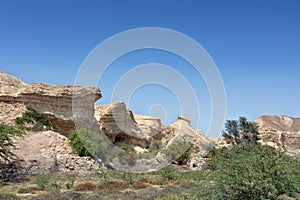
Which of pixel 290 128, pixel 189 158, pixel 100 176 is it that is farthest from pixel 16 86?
pixel 290 128

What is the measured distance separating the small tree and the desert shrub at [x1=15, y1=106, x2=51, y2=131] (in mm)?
21500

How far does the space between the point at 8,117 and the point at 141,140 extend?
16.9m

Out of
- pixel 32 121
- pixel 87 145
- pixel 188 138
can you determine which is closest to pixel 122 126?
pixel 188 138

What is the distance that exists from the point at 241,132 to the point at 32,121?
24.4m

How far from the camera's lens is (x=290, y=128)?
5072cm

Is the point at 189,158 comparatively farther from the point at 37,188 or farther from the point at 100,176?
the point at 37,188

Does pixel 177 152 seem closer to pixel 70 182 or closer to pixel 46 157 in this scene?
pixel 46 157

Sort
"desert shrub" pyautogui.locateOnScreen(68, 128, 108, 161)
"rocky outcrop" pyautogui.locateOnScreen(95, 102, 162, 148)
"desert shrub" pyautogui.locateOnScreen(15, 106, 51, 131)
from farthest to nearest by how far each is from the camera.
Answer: "rocky outcrop" pyautogui.locateOnScreen(95, 102, 162, 148) → "desert shrub" pyautogui.locateOnScreen(15, 106, 51, 131) → "desert shrub" pyautogui.locateOnScreen(68, 128, 108, 161)

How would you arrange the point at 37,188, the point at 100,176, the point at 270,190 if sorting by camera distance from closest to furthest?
the point at 270,190 → the point at 37,188 → the point at 100,176

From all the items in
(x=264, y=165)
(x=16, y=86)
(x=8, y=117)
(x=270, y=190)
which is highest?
(x=16, y=86)

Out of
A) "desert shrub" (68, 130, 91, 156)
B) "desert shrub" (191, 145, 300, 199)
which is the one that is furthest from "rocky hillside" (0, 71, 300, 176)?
"desert shrub" (191, 145, 300, 199)

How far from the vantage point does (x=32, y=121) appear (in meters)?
27.9

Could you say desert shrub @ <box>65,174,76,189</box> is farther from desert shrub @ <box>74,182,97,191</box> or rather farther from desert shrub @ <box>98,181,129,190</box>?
desert shrub @ <box>98,181,129,190</box>

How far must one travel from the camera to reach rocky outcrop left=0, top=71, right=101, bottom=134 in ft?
96.4
